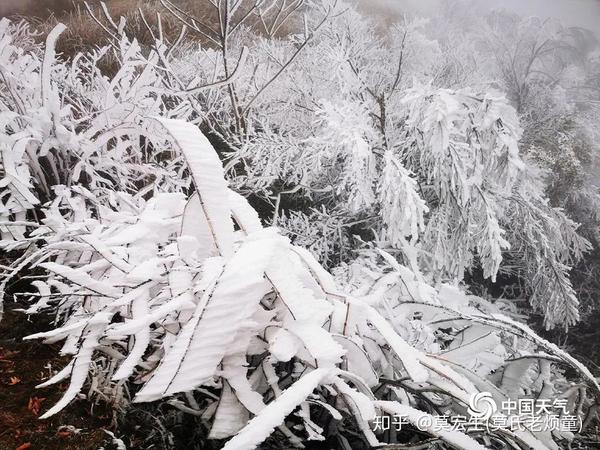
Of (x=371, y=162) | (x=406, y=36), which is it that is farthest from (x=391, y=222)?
(x=406, y=36)

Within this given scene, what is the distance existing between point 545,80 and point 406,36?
133 cm

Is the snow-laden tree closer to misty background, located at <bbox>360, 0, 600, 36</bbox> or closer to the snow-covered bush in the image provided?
misty background, located at <bbox>360, 0, 600, 36</bbox>

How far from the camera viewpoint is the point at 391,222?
122cm

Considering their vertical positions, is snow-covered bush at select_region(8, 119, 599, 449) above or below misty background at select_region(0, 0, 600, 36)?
below

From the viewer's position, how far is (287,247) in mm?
224

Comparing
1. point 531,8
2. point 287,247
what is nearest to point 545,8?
point 531,8

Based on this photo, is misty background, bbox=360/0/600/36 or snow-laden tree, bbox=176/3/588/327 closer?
snow-laden tree, bbox=176/3/588/327

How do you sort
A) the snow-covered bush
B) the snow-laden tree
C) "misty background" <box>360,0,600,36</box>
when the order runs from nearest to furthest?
the snow-covered bush
the snow-laden tree
"misty background" <box>360,0,600,36</box>

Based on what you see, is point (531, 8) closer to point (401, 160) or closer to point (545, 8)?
point (545, 8)

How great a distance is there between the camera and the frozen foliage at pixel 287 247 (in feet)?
0.62

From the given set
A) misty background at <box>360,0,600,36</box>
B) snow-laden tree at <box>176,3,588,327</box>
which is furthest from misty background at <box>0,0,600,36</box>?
snow-laden tree at <box>176,3,588,327</box>

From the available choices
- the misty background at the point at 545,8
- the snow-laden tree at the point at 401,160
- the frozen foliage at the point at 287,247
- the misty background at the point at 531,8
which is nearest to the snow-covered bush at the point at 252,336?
the frozen foliage at the point at 287,247

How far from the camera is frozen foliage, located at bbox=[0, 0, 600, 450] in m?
0.19

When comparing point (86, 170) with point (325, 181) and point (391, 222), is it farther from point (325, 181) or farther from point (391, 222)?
point (325, 181)
